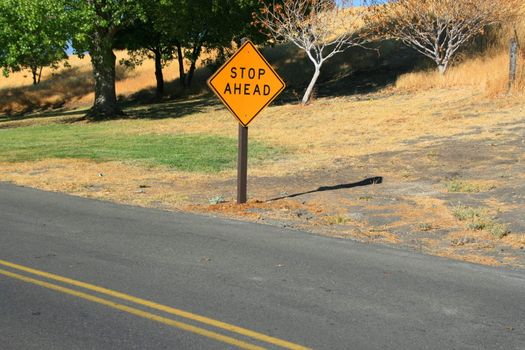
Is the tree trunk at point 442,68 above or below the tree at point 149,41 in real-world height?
below

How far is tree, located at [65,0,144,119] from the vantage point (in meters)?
30.3

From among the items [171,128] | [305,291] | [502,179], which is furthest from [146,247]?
[171,128]

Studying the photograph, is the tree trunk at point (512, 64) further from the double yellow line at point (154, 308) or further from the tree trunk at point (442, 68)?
the double yellow line at point (154, 308)

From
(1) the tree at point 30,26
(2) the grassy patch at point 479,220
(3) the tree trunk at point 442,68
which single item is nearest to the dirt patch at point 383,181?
(2) the grassy patch at point 479,220

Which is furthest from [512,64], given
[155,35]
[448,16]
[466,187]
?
[155,35]

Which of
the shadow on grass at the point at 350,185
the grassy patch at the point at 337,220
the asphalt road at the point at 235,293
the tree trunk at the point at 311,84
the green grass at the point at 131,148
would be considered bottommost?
the green grass at the point at 131,148

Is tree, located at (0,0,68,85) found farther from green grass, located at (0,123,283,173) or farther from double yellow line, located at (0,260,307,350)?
double yellow line, located at (0,260,307,350)

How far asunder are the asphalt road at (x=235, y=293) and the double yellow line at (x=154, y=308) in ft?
0.05

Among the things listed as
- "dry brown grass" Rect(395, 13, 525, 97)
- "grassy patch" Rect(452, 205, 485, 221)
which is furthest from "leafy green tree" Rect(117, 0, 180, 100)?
"grassy patch" Rect(452, 205, 485, 221)

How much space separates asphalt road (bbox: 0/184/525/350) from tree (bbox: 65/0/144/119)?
22.4 metres

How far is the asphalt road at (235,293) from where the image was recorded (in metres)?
5.27

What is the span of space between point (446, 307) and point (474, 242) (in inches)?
147

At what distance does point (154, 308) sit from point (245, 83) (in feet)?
23.1

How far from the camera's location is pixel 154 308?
19.4 feet
